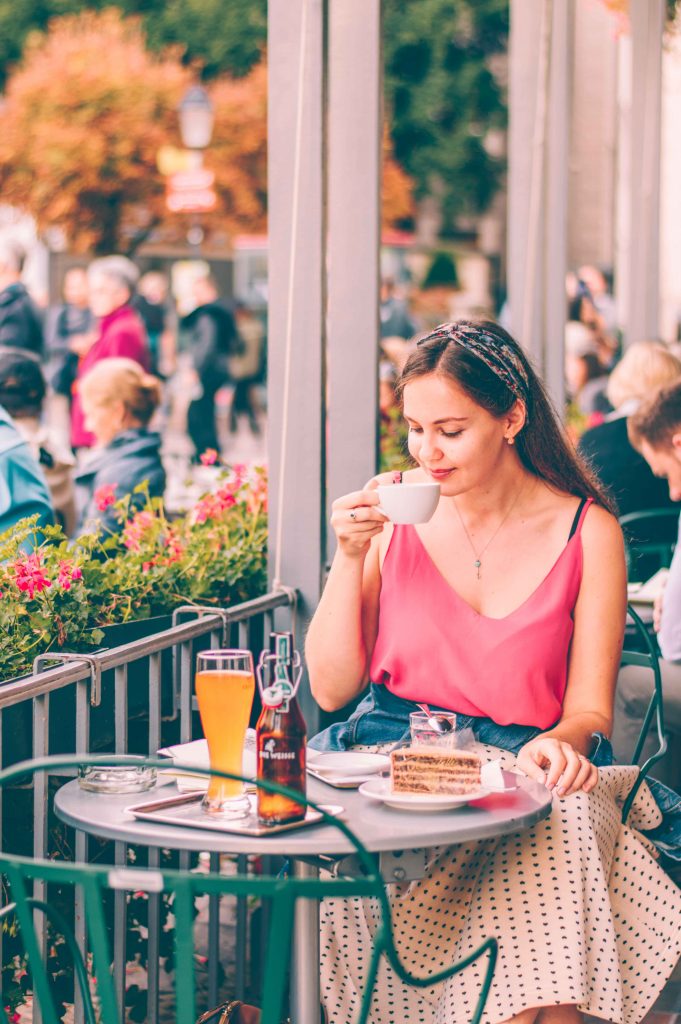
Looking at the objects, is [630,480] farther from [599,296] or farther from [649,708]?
[599,296]

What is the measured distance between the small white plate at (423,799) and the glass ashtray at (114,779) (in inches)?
13.4

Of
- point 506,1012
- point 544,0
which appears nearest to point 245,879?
point 506,1012

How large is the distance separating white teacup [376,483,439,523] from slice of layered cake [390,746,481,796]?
0.54m

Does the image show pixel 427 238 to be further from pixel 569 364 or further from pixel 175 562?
pixel 175 562

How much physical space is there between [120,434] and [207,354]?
749cm

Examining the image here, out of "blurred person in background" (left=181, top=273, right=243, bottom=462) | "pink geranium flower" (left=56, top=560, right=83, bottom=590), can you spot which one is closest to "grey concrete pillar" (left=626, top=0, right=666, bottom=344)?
"blurred person in background" (left=181, top=273, right=243, bottom=462)

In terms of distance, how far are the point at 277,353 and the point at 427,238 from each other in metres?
36.0

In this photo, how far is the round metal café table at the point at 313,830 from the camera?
2.07 metres

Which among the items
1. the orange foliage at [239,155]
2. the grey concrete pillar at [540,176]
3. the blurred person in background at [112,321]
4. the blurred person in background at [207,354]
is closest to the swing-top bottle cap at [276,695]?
the grey concrete pillar at [540,176]

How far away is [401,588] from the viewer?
118 inches

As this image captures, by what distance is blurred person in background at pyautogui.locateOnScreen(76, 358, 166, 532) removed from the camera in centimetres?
580

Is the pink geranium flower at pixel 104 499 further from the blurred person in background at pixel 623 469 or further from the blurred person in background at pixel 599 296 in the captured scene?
the blurred person in background at pixel 599 296

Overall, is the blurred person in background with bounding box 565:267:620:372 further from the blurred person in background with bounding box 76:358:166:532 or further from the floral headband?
Answer: the floral headband

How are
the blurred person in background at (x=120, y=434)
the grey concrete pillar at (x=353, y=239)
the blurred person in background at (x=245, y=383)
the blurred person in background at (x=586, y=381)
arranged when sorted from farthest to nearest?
the blurred person in background at (x=245, y=383) < the blurred person in background at (x=586, y=381) < the blurred person in background at (x=120, y=434) < the grey concrete pillar at (x=353, y=239)
